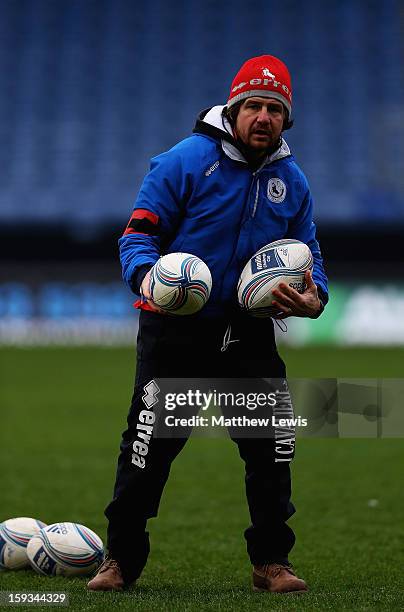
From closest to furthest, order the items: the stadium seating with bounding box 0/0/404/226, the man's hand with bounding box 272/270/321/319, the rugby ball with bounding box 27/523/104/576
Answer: the man's hand with bounding box 272/270/321/319, the rugby ball with bounding box 27/523/104/576, the stadium seating with bounding box 0/0/404/226

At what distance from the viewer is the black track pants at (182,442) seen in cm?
457

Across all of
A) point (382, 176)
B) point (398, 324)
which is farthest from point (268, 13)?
point (398, 324)

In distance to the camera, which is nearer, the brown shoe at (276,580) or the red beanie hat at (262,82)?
the red beanie hat at (262,82)

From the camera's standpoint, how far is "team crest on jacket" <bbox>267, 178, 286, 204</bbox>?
4543 millimetres

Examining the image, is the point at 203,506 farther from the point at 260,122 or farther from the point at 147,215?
the point at 260,122

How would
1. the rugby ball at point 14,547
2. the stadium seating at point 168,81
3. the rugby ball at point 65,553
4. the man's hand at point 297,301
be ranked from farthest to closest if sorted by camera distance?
the stadium seating at point 168,81 < the rugby ball at point 14,547 < the rugby ball at point 65,553 < the man's hand at point 297,301

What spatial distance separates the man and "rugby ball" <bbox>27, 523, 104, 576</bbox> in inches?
16.1

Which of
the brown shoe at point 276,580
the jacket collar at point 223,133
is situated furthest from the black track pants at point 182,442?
the jacket collar at point 223,133

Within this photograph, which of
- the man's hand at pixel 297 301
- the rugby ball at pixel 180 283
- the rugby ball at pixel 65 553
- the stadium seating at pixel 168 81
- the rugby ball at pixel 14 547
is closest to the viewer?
the rugby ball at pixel 180 283

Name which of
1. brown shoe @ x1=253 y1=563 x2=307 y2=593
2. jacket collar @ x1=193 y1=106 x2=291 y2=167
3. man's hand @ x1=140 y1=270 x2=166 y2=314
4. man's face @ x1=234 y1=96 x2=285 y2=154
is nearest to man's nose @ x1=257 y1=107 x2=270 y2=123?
man's face @ x1=234 y1=96 x2=285 y2=154

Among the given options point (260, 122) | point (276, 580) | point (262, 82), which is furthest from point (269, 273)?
point (276, 580)

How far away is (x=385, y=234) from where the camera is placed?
24.7m

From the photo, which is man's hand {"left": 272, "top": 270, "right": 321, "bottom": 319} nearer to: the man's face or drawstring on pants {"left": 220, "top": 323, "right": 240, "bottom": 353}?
drawstring on pants {"left": 220, "top": 323, "right": 240, "bottom": 353}

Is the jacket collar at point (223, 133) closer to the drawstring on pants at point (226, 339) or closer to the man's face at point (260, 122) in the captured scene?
the man's face at point (260, 122)
